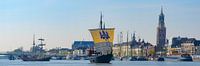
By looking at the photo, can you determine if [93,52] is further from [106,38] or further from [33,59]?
[33,59]

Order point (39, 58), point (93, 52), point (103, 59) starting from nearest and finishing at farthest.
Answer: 1. point (103, 59)
2. point (93, 52)
3. point (39, 58)

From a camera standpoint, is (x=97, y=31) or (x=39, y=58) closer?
(x=97, y=31)

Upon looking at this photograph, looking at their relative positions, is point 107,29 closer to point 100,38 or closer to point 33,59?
point 100,38

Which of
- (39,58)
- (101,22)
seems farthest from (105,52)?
(39,58)

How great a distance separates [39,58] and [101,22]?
167 feet

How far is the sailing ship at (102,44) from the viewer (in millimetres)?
134750

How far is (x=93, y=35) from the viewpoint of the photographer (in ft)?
468

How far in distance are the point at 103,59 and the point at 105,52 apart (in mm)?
3419

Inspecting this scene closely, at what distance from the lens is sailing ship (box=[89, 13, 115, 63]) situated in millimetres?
134750

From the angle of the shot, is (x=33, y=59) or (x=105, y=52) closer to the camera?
(x=105, y=52)

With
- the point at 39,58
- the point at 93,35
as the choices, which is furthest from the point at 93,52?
the point at 39,58

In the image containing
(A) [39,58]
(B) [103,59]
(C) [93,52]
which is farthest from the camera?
(A) [39,58]

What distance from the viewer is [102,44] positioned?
5438 inches

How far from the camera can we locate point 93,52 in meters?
143
